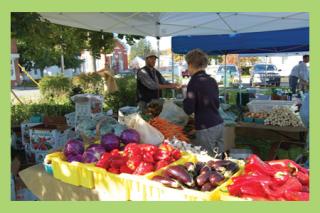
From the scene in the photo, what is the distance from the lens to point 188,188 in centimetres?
220

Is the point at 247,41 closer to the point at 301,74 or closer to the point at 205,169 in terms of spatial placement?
the point at 205,169

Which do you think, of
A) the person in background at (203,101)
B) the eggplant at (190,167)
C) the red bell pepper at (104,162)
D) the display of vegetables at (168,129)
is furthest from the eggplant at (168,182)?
the display of vegetables at (168,129)

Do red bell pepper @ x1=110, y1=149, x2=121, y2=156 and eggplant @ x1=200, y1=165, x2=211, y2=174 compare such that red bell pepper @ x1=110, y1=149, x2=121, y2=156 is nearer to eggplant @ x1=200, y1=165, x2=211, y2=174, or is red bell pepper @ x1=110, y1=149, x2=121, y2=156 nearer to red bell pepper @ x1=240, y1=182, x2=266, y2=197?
eggplant @ x1=200, y1=165, x2=211, y2=174

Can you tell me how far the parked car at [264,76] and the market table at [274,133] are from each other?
49.9 feet

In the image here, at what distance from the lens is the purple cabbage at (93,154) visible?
2722 millimetres

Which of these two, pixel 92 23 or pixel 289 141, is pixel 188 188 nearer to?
pixel 289 141

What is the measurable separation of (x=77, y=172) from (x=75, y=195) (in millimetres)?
190

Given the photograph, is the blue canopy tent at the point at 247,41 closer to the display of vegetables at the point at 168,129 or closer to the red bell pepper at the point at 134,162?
the display of vegetables at the point at 168,129

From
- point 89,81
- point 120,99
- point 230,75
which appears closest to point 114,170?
point 120,99

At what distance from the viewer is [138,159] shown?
2576 mm

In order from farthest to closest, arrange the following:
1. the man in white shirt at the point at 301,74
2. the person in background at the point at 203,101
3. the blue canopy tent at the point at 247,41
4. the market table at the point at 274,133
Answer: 1. the man in white shirt at the point at 301,74
2. the blue canopy tent at the point at 247,41
3. the market table at the point at 274,133
4. the person in background at the point at 203,101

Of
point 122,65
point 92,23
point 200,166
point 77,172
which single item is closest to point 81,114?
point 92,23

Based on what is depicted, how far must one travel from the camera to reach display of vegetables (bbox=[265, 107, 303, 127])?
524 cm

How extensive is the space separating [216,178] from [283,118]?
3.58 m
